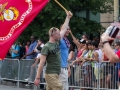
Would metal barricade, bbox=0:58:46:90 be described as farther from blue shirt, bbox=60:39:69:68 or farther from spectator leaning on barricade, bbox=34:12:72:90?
spectator leaning on barricade, bbox=34:12:72:90

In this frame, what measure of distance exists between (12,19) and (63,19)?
494 inches

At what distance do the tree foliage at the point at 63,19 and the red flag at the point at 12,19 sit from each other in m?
11.8

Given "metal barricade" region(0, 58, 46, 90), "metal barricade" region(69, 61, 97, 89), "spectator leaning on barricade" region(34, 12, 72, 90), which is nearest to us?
"spectator leaning on barricade" region(34, 12, 72, 90)

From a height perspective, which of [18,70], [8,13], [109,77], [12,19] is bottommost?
[109,77]

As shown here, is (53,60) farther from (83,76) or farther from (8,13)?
(83,76)

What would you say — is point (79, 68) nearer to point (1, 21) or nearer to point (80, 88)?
point (80, 88)

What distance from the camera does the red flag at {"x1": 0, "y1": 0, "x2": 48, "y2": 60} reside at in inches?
373

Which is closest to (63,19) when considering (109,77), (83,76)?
(83,76)

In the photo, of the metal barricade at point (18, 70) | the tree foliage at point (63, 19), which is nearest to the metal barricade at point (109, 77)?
the metal barricade at point (18, 70)

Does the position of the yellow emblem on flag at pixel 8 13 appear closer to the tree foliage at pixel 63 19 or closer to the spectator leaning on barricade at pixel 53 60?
the spectator leaning on barricade at pixel 53 60

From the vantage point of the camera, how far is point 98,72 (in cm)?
1362

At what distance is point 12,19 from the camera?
955 centimetres

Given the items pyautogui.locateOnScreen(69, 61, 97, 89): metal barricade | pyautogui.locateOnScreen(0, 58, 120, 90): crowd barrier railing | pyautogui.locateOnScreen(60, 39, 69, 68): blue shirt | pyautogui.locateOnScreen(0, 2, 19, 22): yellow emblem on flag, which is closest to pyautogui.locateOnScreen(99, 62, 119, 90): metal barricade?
pyautogui.locateOnScreen(0, 58, 120, 90): crowd barrier railing

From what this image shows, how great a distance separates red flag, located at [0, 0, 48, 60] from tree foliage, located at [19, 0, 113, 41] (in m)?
11.8
